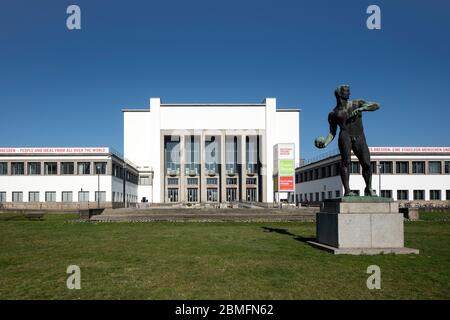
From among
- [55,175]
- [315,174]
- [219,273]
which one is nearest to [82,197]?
[55,175]

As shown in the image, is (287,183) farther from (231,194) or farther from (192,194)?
(192,194)

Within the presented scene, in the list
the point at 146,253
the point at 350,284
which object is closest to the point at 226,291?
the point at 350,284

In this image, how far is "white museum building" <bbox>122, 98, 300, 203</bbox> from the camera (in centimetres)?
9262

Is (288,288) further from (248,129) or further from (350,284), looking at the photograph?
(248,129)

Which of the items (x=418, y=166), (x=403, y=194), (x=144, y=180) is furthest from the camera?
(x=144, y=180)

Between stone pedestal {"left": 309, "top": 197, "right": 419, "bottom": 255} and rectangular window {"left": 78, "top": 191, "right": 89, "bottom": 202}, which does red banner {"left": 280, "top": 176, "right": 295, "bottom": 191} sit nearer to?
rectangular window {"left": 78, "top": 191, "right": 89, "bottom": 202}

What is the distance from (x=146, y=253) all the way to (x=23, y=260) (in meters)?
3.54

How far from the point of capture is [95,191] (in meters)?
70.2

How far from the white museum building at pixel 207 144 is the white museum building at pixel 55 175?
22.4 meters

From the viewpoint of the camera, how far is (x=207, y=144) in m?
97.6

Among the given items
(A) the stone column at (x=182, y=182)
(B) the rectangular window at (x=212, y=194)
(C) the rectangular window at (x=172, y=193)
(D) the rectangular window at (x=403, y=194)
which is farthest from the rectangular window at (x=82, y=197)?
(D) the rectangular window at (x=403, y=194)

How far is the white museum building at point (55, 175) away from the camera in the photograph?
2739 inches

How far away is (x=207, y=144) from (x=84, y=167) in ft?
111
